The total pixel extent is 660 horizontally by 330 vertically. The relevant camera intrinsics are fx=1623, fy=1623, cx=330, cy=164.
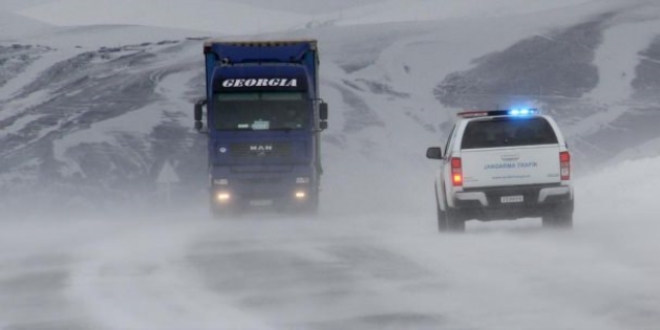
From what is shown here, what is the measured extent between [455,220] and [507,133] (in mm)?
1412

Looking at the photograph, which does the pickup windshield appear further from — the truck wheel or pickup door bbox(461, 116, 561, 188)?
the truck wheel

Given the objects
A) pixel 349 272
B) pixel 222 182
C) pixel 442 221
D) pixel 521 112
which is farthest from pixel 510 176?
pixel 222 182

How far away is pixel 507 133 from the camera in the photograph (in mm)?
22531

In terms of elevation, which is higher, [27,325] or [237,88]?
[237,88]

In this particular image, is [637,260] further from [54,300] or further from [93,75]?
[93,75]

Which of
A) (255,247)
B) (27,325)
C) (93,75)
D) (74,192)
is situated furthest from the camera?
(93,75)

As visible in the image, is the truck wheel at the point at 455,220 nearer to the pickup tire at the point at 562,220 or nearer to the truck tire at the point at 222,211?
the pickup tire at the point at 562,220

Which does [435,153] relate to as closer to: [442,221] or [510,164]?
[442,221]

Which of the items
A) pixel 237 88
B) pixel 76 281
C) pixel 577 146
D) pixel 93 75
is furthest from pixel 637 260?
pixel 93 75

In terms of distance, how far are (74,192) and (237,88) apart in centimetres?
3303

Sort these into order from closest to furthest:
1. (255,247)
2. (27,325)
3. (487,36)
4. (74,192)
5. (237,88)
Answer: (27,325) → (255,247) → (237,88) → (74,192) → (487,36)

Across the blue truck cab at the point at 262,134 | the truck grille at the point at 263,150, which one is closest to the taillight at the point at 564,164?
the blue truck cab at the point at 262,134

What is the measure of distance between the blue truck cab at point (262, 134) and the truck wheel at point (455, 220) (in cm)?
1059

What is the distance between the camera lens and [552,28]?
111 metres
